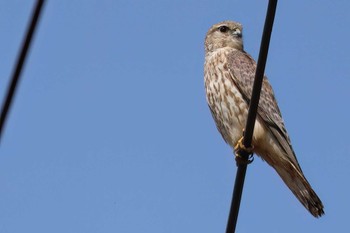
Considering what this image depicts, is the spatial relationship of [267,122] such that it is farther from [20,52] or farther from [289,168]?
[20,52]

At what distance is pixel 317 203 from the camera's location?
18.5 feet

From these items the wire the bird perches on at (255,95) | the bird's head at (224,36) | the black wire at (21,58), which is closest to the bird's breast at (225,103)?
the bird's head at (224,36)

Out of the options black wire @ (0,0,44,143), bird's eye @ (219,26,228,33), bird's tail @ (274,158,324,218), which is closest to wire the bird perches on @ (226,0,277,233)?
black wire @ (0,0,44,143)

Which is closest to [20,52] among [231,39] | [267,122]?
[267,122]

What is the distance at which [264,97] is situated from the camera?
6734 mm

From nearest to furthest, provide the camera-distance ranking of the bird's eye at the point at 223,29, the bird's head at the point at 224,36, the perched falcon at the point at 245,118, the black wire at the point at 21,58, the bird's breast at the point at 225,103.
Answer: the black wire at the point at 21,58 → the perched falcon at the point at 245,118 → the bird's breast at the point at 225,103 → the bird's head at the point at 224,36 → the bird's eye at the point at 223,29

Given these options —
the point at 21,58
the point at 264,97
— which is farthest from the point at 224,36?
the point at 21,58

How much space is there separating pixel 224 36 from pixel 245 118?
81.1 inches

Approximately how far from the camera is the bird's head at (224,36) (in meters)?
7.73

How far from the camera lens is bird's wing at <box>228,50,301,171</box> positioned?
6.15 m

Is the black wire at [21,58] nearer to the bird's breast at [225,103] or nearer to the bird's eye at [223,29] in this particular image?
the bird's breast at [225,103]

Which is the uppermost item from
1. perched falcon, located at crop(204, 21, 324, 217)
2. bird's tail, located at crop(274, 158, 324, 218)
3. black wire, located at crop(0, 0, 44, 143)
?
perched falcon, located at crop(204, 21, 324, 217)

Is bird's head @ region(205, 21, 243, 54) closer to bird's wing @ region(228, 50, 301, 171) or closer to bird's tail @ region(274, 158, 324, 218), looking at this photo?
bird's wing @ region(228, 50, 301, 171)

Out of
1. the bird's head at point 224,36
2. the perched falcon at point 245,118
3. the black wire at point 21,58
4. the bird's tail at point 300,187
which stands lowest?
the black wire at point 21,58
